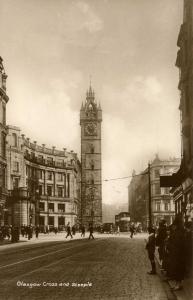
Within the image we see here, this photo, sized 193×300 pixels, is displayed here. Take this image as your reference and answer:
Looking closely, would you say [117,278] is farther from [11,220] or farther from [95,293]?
[11,220]

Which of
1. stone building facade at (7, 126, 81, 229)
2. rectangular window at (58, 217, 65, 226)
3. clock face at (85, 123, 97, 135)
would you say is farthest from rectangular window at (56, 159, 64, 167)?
clock face at (85, 123, 97, 135)

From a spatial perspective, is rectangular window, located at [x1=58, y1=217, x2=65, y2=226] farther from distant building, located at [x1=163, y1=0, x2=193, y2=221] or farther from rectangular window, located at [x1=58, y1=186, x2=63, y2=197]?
distant building, located at [x1=163, y1=0, x2=193, y2=221]

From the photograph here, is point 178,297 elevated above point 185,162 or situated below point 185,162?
below

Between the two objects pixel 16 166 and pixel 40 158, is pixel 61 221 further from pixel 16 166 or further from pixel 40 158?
pixel 16 166

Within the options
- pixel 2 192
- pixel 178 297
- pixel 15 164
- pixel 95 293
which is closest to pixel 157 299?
pixel 178 297

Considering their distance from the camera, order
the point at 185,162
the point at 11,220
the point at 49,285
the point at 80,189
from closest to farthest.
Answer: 1. the point at 49,285
2. the point at 185,162
3. the point at 11,220
4. the point at 80,189

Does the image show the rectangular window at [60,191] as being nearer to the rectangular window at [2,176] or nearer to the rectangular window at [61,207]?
the rectangular window at [61,207]

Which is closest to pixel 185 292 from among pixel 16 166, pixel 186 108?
pixel 186 108

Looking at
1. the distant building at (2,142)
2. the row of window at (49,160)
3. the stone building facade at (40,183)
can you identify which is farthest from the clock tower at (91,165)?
the distant building at (2,142)
